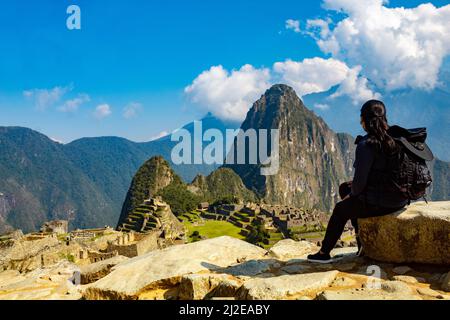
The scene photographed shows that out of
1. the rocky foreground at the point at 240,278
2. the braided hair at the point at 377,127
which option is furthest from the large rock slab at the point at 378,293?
the braided hair at the point at 377,127

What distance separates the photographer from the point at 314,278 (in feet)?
14.0

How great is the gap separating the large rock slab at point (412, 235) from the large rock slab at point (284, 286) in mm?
886

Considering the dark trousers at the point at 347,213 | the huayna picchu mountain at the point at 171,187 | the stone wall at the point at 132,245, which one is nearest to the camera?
the dark trousers at the point at 347,213

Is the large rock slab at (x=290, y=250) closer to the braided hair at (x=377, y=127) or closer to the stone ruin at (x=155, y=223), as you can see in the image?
the braided hair at (x=377, y=127)

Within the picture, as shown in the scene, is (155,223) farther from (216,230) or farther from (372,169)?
(372,169)

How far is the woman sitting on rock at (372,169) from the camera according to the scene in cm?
451

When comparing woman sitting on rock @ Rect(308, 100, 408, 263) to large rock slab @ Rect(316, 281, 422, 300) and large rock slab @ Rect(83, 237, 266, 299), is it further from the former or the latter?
large rock slab @ Rect(83, 237, 266, 299)

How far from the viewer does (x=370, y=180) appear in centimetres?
466

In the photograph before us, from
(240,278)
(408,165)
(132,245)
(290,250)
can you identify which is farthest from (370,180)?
(132,245)

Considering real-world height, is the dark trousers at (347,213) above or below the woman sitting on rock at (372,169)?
below
